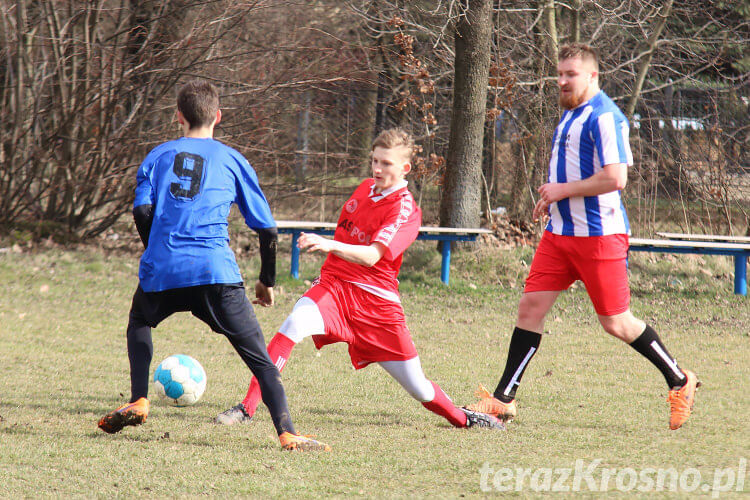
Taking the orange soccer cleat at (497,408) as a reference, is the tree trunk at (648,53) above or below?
above

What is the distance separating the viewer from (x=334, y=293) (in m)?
4.54

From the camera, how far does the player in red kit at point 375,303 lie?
443cm

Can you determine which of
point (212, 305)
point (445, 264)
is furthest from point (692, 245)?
point (212, 305)

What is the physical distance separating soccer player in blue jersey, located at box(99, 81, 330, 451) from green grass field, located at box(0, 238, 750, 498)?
323 mm

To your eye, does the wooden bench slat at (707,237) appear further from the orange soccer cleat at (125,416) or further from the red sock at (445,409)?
the orange soccer cleat at (125,416)

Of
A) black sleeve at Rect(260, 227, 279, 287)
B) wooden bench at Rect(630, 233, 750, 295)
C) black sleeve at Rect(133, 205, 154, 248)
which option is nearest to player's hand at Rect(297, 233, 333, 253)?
black sleeve at Rect(260, 227, 279, 287)

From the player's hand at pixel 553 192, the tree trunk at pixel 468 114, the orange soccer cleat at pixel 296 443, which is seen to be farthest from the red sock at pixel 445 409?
the tree trunk at pixel 468 114

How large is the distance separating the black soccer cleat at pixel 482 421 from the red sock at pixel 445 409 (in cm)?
3

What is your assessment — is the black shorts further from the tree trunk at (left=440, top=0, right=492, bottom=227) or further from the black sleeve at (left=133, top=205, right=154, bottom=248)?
the tree trunk at (left=440, top=0, right=492, bottom=227)

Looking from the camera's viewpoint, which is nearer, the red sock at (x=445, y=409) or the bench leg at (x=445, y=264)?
the red sock at (x=445, y=409)

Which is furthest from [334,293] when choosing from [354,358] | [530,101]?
[530,101]

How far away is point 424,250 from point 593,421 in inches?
252

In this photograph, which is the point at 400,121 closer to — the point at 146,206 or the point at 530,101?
the point at 530,101

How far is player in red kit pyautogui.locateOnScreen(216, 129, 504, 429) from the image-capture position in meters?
4.43
